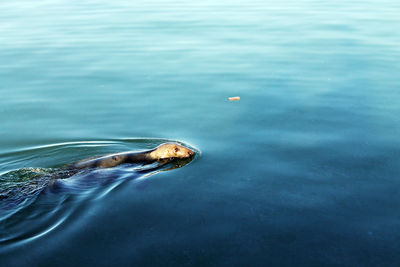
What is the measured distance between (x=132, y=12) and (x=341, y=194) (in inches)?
740

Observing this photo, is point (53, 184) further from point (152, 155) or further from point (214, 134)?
point (214, 134)

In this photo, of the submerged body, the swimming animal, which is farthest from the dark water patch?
the swimming animal

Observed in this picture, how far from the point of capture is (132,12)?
1006 inches

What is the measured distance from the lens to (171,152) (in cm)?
1069

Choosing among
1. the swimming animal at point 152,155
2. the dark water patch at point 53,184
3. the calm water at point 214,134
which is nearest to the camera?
the calm water at point 214,134

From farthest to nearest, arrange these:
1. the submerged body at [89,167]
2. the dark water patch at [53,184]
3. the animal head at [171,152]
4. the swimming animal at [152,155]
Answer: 1. the animal head at [171,152]
2. the swimming animal at [152,155]
3. the submerged body at [89,167]
4. the dark water patch at [53,184]

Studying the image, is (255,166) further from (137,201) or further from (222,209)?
(137,201)

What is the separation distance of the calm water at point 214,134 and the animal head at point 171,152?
0.34m

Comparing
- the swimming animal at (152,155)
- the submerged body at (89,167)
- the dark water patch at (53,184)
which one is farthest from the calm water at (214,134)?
the swimming animal at (152,155)

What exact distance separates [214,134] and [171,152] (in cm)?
156

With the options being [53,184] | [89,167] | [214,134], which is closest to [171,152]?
[214,134]

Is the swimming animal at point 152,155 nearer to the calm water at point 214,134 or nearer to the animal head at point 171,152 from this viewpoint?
the animal head at point 171,152

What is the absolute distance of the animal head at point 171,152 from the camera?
35.1 ft

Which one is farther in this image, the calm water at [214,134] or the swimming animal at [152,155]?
the swimming animal at [152,155]
